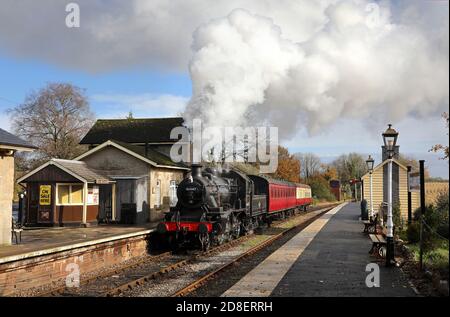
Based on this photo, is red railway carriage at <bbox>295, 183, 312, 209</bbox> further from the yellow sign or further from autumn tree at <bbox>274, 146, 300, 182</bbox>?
the yellow sign

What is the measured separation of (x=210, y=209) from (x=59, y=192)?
753 cm

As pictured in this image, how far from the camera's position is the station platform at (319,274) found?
29.6 feet

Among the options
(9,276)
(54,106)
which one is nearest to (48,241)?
(9,276)

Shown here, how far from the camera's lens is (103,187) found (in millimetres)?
21422

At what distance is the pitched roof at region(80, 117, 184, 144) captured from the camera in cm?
2841

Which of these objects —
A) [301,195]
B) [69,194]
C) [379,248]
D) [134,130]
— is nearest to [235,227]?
[379,248]

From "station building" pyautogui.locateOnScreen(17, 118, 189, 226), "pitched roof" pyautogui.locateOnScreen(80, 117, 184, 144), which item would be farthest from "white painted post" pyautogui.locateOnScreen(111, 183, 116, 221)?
"pitched roof" pyautogui.locateOnScreen(80, 117, 184, 144)

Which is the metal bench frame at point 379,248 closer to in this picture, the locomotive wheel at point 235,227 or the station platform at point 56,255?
the locomotive wheel at point 235,227

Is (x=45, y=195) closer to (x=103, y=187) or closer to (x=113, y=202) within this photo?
(x=103, y=187)

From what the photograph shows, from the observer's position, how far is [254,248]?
609 inches

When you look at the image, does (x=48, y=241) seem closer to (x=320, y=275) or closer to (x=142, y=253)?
(x=142, y=253)

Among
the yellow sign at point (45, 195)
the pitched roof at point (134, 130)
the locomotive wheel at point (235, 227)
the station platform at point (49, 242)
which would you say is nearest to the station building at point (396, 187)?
the locomotive wheel at point (235, 227)

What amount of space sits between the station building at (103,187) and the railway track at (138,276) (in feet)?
19.8

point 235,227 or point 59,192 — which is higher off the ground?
point 59,192
